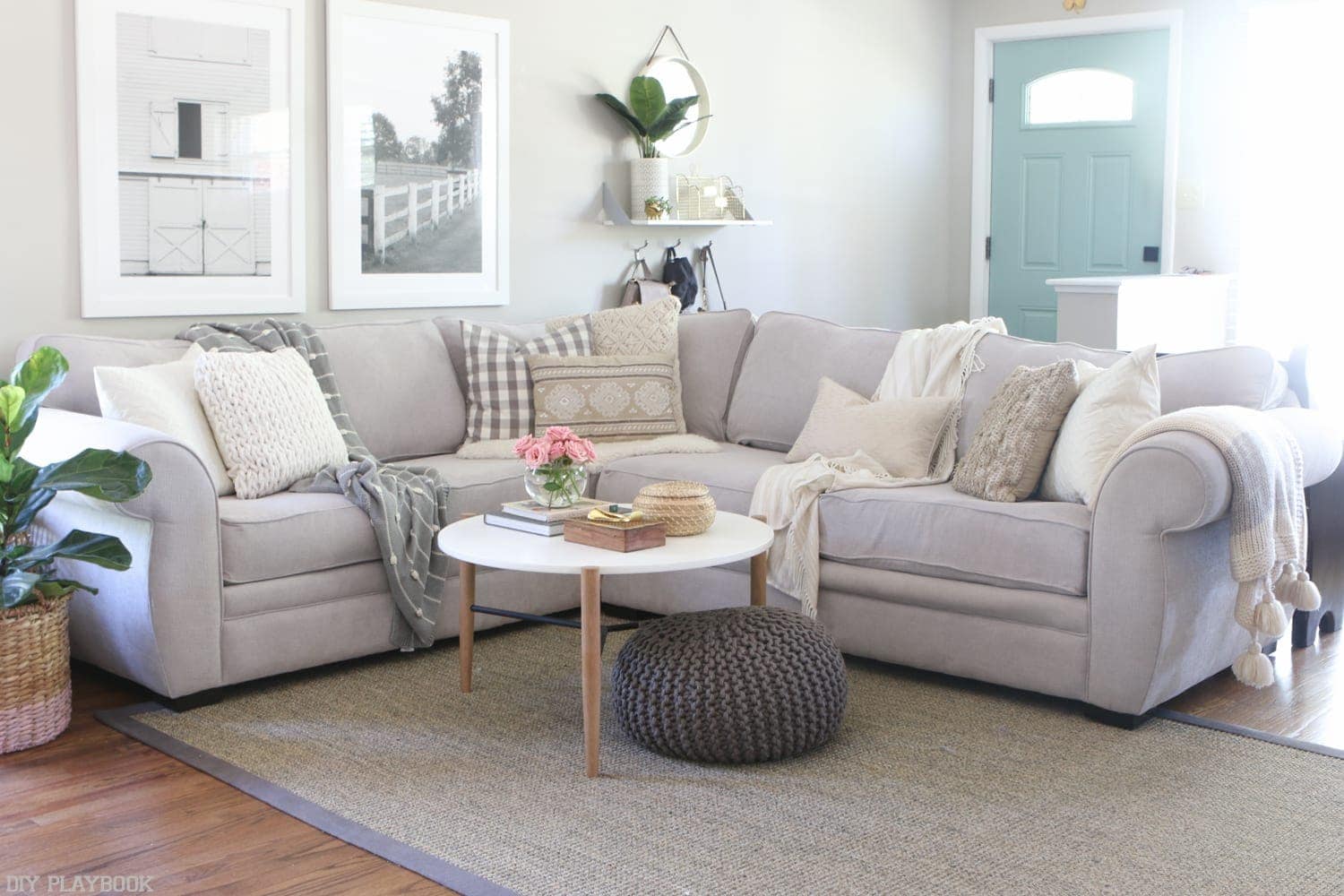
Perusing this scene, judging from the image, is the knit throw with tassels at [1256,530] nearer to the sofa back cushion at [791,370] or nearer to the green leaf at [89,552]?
the sofa back cushion at [791,370]

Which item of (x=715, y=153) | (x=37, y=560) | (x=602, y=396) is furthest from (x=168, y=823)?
A: (x=715, y=153)

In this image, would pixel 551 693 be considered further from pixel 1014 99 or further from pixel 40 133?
pixel 1014 99

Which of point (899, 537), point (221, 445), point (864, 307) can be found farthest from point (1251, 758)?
point (864, 307)

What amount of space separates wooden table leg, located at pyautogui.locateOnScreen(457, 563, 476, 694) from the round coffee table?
0.19 feet

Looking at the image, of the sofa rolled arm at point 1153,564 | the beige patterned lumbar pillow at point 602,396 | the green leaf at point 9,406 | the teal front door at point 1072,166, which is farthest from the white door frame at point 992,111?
the green leaf at point 9,406

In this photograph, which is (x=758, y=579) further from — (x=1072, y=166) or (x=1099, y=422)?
(x=1072, y=166)

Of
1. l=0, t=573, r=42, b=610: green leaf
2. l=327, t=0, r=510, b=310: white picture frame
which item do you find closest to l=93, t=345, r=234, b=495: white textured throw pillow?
l=0, t=573, r=42, b=610: green leaf

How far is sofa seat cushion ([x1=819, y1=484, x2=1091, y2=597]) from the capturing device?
3115mm

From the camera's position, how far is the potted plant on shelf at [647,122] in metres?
5.24

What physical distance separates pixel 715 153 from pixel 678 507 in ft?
10.0

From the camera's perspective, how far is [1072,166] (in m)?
6.73

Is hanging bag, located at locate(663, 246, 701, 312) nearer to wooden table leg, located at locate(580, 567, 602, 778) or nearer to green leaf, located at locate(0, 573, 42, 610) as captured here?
wooden table leg, located at locate(580, 567, 602, 778)

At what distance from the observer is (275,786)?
2689 mm

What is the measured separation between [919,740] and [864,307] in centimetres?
402
